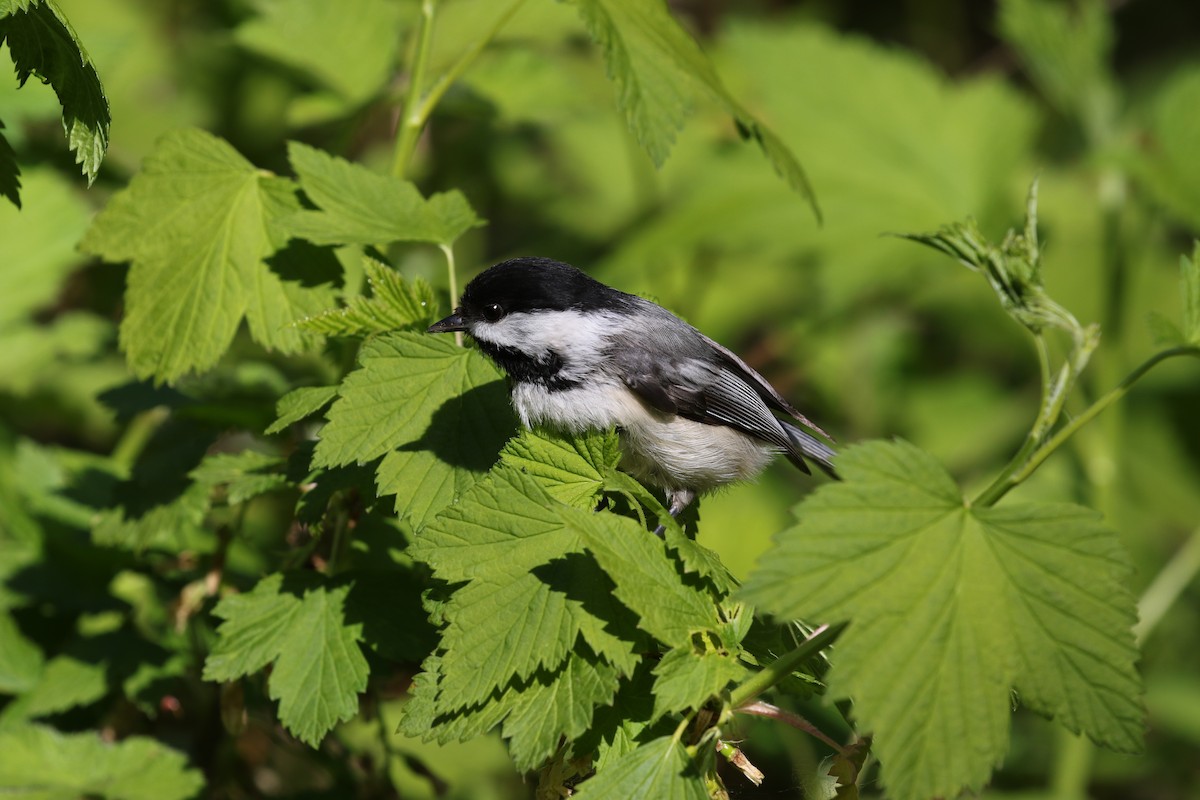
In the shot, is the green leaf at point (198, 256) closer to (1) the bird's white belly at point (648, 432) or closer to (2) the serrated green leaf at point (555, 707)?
(1) the bird's white belly at point (648, 432)

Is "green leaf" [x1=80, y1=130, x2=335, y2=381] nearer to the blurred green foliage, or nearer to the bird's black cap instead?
the blurred green foliage

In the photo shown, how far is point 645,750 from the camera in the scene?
59.6 inches

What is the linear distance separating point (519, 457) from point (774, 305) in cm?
389

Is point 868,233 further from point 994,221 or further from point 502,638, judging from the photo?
point 502,638

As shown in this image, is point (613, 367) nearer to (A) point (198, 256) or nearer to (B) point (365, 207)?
(B) point (365, 207)

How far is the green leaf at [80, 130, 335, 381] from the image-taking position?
6.76 feet

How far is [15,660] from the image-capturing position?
8.31 feet

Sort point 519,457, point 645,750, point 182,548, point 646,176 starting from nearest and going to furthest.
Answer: point 645,750
point 519,457
point 182,548
point 646,176

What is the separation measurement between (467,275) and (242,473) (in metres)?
3.13

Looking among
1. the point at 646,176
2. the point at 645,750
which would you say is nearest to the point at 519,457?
the point at 645,750

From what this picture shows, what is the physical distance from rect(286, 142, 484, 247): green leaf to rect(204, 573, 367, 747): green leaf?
2.03ft

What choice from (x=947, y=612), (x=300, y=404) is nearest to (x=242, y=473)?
(x=300, y=404)

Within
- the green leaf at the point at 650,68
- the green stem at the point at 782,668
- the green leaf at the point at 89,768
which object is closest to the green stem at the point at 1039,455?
the green stem at the point at 782,668

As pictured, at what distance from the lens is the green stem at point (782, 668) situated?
151cm
